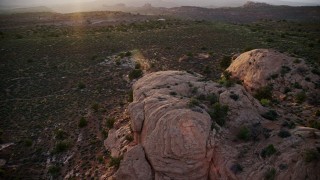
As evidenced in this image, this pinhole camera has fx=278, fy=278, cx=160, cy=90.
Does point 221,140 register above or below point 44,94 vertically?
above

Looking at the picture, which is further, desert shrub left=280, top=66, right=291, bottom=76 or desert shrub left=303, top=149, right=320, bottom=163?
desert shrub left=280, top=66, right=291, bottom=76

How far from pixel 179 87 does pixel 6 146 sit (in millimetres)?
18851

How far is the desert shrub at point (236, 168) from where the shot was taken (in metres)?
18.6

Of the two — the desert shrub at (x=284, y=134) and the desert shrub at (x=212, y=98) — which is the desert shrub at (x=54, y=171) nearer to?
the desert shrub at (x=212, y=98)

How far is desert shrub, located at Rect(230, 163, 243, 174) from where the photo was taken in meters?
18.6

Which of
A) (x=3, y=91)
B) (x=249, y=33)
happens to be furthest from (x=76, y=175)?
(x=249, y=33)

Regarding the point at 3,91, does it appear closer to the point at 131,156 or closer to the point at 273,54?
the point at 131,156

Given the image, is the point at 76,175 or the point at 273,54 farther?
the point at 273,54

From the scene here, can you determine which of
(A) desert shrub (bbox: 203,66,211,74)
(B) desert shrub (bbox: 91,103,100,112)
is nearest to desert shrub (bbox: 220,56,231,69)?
(A) desert shrub (bbox: 203,66,211,74)

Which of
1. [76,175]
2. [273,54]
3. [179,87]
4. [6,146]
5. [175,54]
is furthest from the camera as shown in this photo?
[175,54]

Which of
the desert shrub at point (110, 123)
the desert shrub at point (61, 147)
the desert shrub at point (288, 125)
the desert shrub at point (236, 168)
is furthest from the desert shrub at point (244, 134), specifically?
the desert shrub at point (61, 147)

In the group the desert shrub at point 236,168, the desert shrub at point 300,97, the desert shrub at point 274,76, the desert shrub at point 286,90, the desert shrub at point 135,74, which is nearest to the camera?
the desert shrub at point 236,168

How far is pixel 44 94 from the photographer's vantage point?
130 feet

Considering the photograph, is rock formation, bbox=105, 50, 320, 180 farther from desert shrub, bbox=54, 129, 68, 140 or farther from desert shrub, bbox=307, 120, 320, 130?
desert shrub, bbox=54, 129, 68, 140
